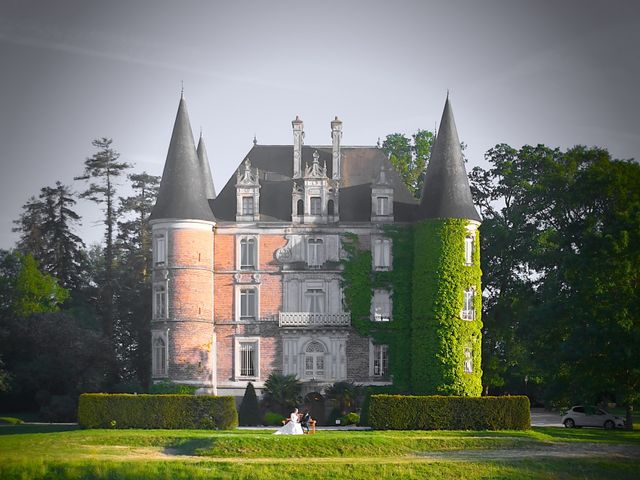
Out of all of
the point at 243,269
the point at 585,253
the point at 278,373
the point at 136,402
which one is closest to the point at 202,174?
the point at 243,269

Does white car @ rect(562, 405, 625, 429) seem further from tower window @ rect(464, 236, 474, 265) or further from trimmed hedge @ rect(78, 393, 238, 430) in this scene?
trimmed hedge @ rect(78, 393, 238, 430)

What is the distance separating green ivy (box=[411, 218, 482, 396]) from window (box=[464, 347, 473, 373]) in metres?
0.17

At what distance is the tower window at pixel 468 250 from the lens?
188 feet

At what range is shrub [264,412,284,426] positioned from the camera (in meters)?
55.1

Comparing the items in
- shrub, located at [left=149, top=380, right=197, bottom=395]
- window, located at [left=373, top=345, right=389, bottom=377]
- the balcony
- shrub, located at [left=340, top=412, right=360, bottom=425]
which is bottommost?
shrub, located at [left=340, top=412, right=360, bottom=425]

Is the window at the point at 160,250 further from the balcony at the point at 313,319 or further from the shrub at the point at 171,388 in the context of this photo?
the balcony at the point at 313,319

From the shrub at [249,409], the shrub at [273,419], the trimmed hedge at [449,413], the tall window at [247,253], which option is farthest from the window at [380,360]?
the trimmed hedge at [449,413]

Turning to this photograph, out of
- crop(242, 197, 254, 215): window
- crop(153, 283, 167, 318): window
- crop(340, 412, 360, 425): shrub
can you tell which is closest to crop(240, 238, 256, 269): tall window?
crop(242, 197, 254, 215): window

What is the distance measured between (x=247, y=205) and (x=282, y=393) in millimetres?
8834

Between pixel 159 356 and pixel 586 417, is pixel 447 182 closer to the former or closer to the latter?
pixel 586 417

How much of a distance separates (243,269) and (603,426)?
17.2 metres

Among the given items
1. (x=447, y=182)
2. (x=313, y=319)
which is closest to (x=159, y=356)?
(x=313, y=319)

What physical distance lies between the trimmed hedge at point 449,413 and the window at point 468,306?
7.13m

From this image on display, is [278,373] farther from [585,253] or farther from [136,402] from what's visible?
[585,253]
